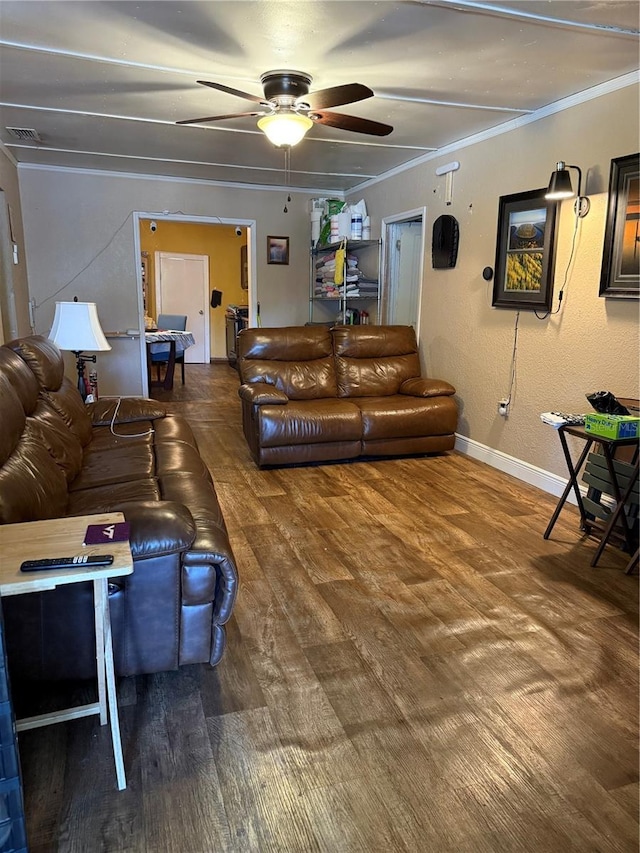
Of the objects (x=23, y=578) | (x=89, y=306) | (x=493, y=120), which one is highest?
(x=493, y=120)

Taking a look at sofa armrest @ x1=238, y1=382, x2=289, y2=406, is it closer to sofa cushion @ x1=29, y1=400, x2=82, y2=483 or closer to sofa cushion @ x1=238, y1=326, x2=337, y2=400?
sofa cushion @ x1=238, y1=326, x2=337, y2=400

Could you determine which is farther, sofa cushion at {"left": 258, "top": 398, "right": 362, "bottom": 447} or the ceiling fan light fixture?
sofa cushion at {"left": 258, "top": 398, "right": 362, "bottom": 447}

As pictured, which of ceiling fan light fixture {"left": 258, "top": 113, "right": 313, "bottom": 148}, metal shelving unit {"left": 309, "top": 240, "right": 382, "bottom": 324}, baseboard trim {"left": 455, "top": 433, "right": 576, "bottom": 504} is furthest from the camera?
metal shelving unit {"left": 309, "top": 240, "right": 382, "bottom": 324}

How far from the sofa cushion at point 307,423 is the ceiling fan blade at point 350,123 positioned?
191 cm

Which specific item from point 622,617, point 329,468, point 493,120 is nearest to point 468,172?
point 493,120

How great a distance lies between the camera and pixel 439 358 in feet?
16.6

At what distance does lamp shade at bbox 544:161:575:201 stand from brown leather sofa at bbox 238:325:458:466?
1703 mm

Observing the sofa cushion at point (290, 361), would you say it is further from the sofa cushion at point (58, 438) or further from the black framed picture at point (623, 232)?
the black framed picture at point (623, 232)

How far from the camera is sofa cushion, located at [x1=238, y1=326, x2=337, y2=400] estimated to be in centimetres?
467

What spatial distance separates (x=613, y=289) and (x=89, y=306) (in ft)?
10.2

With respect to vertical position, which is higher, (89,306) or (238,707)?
(89,306)

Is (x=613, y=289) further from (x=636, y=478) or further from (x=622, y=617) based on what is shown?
(x=622, y=617)

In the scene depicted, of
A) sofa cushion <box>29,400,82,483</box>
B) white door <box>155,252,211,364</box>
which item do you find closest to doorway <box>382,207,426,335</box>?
sofa cushion <box>29,400,82,483</box>

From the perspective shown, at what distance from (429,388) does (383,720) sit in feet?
10.3
